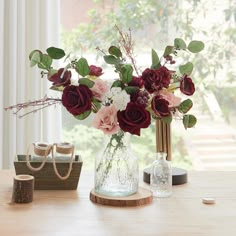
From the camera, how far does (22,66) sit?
2422 mm

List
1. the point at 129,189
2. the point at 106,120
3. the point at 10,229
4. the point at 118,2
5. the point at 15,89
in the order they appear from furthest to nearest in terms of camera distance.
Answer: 1. the point at 118,2
2. the point at 15,89
3. the point at 129,189
4. the point at 106,120
5. the point at 10,229

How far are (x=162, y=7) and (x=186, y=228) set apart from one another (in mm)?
1693

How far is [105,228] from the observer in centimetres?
128

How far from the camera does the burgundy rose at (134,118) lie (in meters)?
1.35

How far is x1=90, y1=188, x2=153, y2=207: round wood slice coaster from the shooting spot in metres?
1.46

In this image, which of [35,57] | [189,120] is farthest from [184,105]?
[35,57]

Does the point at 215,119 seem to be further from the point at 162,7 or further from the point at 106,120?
the point at 106,120

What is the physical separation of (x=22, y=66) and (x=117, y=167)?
1.13 m

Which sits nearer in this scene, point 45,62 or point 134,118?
Answer: point 134,118

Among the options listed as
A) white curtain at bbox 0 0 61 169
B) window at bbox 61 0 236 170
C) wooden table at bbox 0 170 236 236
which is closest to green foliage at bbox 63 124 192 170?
window at bbox 61 0 236 170

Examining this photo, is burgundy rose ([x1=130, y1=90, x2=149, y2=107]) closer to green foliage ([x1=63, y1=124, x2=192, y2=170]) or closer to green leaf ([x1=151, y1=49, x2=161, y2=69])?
green leaf ([x1=151, y1=49, x2=161, y2=69])

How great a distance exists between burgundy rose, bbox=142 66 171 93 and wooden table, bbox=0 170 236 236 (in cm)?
36

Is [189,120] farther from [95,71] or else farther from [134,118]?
[95,71]

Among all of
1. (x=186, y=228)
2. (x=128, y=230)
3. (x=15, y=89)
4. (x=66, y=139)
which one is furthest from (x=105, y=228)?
(x=66, y=139)
